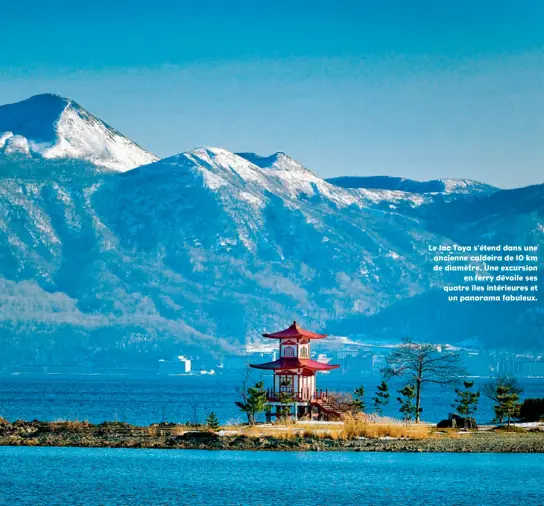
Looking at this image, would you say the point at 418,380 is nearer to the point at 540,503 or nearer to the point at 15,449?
the point at 15,449

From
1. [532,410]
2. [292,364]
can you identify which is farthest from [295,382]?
[532,410]

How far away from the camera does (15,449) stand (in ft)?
255

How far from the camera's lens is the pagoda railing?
10844cm

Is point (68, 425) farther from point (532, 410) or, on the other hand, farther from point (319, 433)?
point (532, 410)

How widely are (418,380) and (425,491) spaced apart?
3418cm

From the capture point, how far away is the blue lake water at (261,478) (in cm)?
5978

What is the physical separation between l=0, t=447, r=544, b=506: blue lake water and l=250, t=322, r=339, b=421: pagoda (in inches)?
1167

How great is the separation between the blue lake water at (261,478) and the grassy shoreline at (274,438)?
2.21 metres

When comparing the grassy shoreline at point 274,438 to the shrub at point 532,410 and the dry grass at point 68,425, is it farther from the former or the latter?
the shrub at point 532,410

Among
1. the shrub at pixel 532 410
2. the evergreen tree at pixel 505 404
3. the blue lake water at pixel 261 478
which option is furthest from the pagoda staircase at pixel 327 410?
the blue lake water at pixel 261 478

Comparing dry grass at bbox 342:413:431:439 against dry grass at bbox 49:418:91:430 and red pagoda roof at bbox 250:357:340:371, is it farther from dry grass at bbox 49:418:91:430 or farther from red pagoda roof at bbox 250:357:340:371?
red pagoda roof at bbox 250:357:340:371

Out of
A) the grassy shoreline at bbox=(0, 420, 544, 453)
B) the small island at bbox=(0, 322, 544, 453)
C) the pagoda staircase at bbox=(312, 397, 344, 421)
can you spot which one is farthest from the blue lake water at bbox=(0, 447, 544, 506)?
the pagoda staircase at bbox=(312, 397, 344, 421)

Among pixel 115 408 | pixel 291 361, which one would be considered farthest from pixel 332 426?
pixel 115 408

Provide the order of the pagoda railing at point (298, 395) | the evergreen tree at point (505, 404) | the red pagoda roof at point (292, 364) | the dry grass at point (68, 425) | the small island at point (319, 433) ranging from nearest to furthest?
the small island at point (319, 433) → the dry grass at point (68, 425) → the evergreen tree at point (505, 404) → the pagoda railing at point (298, 395) → the red pagoda roof at point (292, 364)
